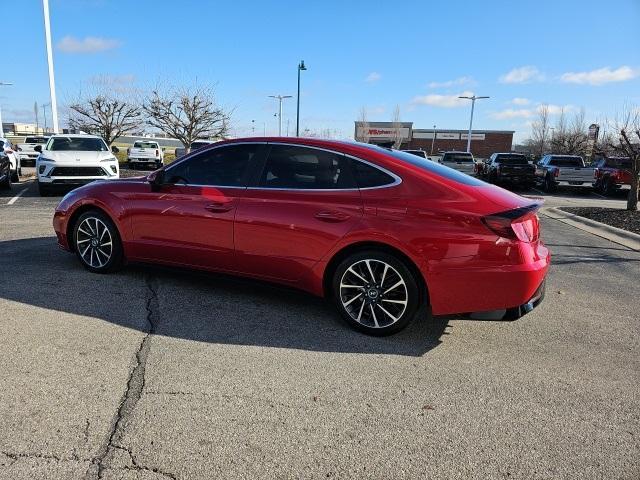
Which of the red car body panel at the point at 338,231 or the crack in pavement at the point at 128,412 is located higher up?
the red car body panel at the point at 338,231

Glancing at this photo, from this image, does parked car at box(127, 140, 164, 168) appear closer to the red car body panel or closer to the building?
the red car body panel

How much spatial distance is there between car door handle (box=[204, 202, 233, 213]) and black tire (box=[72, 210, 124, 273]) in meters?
1.33

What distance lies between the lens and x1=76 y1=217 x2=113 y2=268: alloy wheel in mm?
5594

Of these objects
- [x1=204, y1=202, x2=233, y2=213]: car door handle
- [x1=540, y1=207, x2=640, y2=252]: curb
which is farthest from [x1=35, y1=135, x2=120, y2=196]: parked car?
[x1=540, y1=207, x2=640, y2=252]: curb

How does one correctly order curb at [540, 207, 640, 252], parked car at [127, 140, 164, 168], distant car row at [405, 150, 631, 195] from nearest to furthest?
curb at [540, 207, 640, 252], distant car row at [405, 150, 631, 195], parked car at [127, 140, 164, 168]

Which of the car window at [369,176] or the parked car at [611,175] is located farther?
the parked car at [611,175]

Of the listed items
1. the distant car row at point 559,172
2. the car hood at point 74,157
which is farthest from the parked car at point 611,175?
the car hood at point 74,157

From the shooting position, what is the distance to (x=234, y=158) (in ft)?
16.1

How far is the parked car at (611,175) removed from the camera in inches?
787


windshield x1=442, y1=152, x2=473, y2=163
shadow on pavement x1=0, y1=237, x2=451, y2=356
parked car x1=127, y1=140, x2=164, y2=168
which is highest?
windshield x1=442, y1=152, x2=473, y2=163

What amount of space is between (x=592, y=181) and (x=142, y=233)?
19.7 metres

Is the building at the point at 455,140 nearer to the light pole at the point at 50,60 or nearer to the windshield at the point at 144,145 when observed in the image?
the windshield at the point at 144,145

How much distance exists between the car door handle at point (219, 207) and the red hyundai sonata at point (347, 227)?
Result: 0.01 m

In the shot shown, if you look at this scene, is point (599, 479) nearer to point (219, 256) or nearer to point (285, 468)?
point (285, 468)
